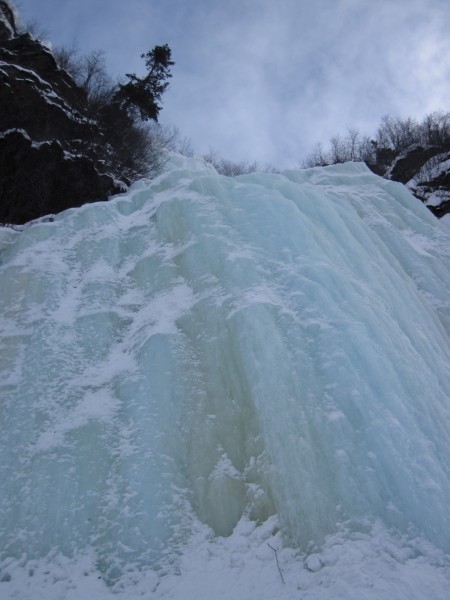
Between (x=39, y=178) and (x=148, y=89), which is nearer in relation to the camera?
(x=39, y=178)

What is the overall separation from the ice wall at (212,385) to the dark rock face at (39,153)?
280 centimetres

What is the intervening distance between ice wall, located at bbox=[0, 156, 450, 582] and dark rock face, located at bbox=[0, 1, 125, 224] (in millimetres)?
2797

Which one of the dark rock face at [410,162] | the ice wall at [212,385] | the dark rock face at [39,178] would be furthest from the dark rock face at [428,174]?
the dark rock face at [39,178]

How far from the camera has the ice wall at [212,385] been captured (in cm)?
348

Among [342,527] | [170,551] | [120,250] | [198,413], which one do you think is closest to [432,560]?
A: [342,527]

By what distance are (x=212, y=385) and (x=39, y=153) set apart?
25.1 ft

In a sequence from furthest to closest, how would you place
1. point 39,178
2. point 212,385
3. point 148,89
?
1. point 148,89
2. point 39,178
3. point 212,385

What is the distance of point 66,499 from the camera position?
3.74 meters

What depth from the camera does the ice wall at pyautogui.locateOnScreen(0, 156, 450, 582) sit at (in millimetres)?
3480

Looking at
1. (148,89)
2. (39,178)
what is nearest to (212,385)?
(39,178)

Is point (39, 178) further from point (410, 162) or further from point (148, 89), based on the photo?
point (410, 162)

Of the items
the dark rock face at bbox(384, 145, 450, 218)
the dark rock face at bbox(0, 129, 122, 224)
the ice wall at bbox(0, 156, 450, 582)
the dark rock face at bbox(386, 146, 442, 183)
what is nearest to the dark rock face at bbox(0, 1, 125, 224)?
the dark rock face at bbox(0, 129, 122, 224)

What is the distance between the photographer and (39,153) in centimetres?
938

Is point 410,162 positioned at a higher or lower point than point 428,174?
higher
